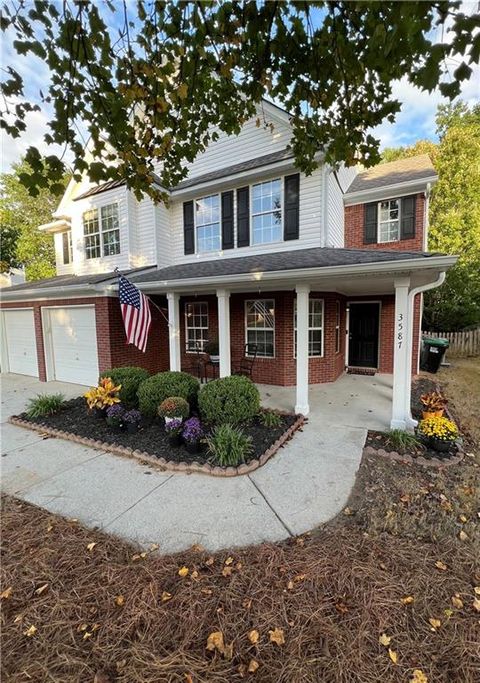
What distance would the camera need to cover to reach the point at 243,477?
3.93 m

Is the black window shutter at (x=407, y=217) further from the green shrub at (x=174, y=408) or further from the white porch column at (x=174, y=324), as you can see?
the green shrub at (x=174, y=408)

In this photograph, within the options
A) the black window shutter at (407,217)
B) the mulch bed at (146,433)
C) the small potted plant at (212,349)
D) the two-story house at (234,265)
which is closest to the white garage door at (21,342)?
the two-story house at (234,265)

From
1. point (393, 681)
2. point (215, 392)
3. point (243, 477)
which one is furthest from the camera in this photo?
point (215, 392)

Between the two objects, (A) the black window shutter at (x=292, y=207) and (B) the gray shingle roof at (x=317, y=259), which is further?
(A) the black window shutter at (x=292, y=207)

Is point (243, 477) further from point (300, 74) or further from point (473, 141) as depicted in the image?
point (473, 141)

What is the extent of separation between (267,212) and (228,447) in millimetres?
6398

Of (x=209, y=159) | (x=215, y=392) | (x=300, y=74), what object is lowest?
(x=215, y=392)

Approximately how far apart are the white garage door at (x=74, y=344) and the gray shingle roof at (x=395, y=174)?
9245 mm

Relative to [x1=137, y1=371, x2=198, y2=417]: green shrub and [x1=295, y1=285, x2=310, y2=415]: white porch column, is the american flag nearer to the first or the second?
[x1=137, y1=371, x2=198, y2=417]: green shrub

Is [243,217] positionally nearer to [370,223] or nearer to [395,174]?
[370,223]

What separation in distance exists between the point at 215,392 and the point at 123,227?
7234 mm

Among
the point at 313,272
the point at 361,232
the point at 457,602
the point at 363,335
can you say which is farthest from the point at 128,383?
the point at 361,232

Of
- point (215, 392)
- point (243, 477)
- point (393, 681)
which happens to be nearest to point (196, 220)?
point (215, 392)

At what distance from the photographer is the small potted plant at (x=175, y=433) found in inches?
183
